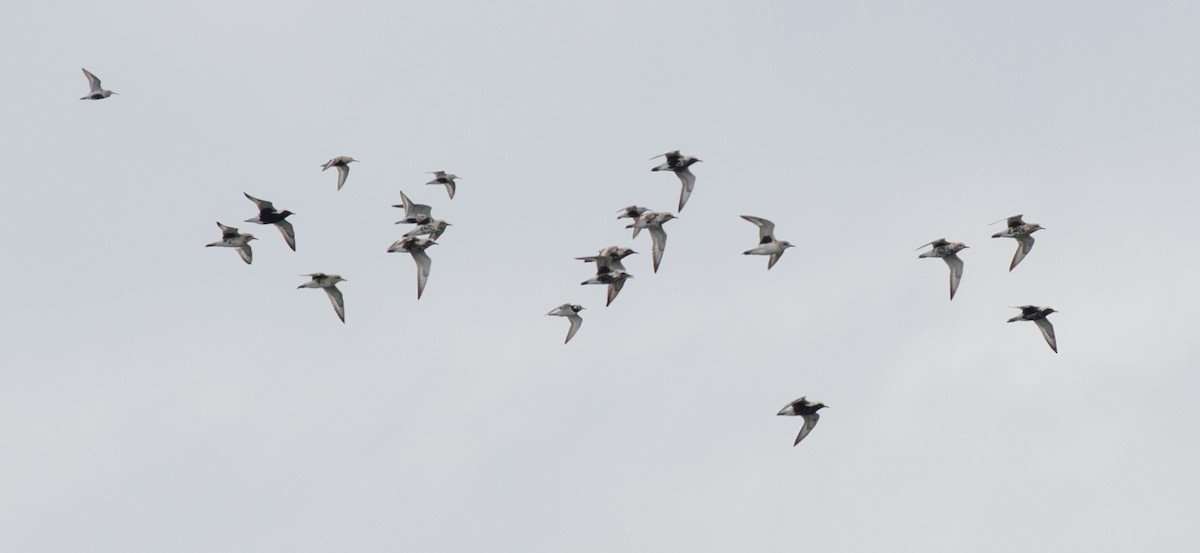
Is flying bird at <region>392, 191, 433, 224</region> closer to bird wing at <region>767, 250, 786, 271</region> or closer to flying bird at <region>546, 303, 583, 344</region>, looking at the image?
flying bird at <region>546, 303, 583, 344</region>

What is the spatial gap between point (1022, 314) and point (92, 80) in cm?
3889

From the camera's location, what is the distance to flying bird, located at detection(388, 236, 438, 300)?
76.2m

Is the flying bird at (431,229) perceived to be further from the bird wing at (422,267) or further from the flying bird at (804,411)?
the flying bird at (804,411)

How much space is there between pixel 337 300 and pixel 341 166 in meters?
5.82

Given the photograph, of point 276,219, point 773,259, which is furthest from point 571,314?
point 276,219

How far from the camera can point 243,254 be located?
75.1 meters

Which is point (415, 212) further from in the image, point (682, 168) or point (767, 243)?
point (767, 243)

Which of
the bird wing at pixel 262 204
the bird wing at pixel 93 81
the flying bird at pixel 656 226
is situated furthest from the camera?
the bird wing at pixel 93 81

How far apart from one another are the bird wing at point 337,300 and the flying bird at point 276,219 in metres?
3.09

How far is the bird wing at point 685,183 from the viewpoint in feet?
252

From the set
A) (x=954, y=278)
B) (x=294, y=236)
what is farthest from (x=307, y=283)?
(x=954, y=278)

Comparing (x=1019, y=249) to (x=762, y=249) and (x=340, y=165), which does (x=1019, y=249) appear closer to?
(x=762, y=249)

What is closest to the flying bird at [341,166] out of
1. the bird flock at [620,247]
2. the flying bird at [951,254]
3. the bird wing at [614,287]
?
the bird flock at [620,247]

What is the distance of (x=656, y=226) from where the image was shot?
257 ft
